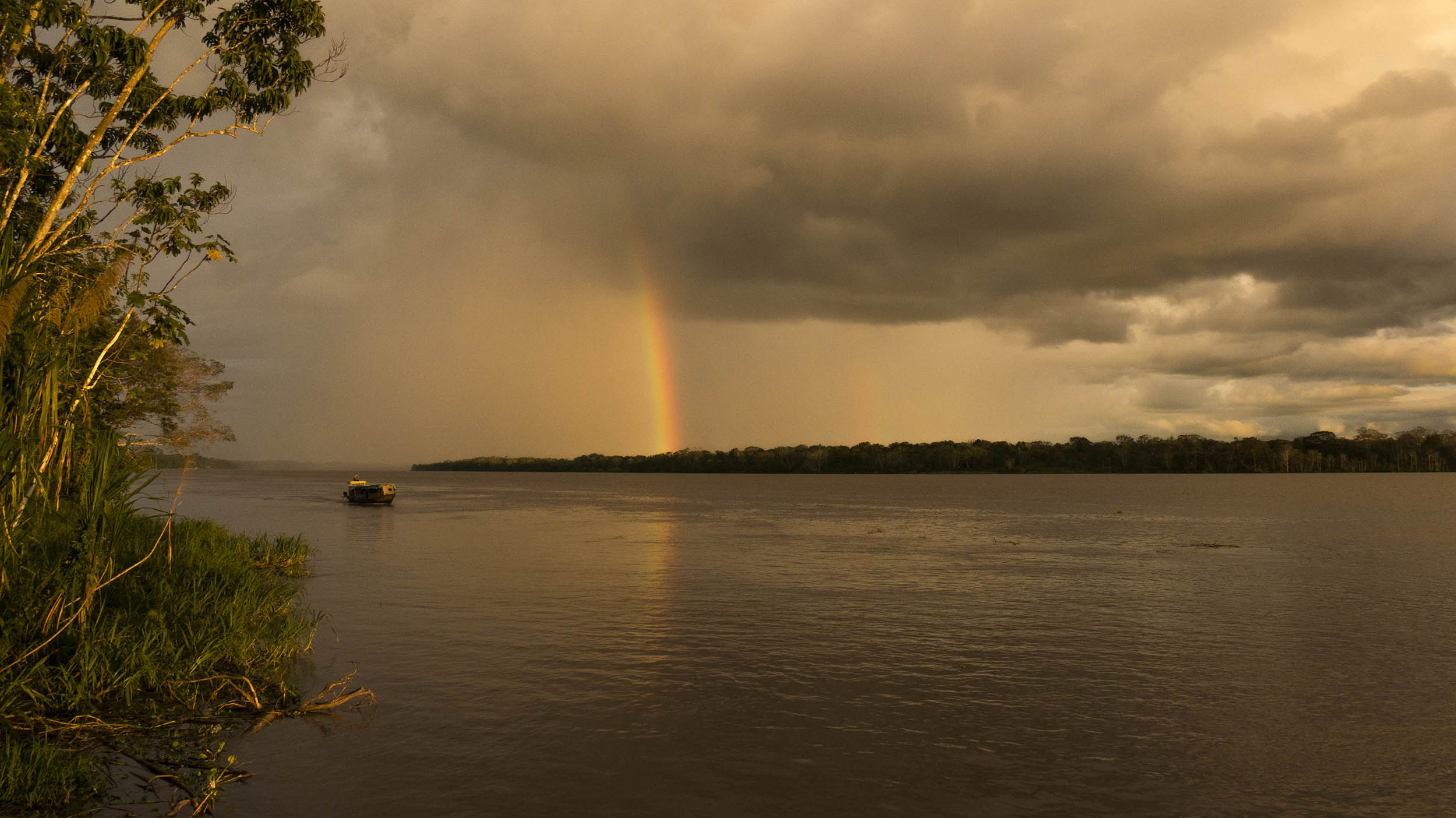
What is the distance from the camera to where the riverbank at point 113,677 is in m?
10.3

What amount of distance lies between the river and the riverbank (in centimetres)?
94

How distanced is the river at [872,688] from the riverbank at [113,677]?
94 centimetres

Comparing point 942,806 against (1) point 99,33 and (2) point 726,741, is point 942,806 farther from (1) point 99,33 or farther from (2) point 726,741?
(1) point 99,33

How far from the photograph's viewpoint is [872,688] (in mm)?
17188

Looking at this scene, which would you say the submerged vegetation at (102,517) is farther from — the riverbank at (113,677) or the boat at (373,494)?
the boat at (373,494)

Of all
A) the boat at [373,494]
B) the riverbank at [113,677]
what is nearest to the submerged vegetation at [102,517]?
the riverbank at [113,677]

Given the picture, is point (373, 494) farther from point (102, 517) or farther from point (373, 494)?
point (102, 517)

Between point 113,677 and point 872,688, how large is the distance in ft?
44.3

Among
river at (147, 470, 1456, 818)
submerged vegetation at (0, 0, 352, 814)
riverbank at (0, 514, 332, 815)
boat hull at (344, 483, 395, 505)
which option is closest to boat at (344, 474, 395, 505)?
boat hull at (344, 483, 395, 505)

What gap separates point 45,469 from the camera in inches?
471

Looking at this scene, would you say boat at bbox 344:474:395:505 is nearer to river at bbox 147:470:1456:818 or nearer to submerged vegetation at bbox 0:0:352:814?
river at bbox 147:470:1456:818

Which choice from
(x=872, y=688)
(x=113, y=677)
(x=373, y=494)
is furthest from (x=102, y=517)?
(x=373, y=494)

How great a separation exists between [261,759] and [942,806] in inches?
385

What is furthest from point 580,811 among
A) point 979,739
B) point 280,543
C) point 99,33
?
point 280,543
